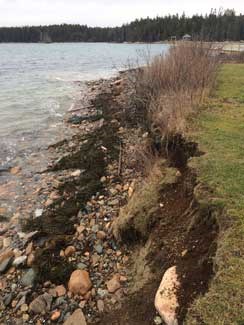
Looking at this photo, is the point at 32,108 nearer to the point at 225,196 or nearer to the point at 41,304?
the point at 41,304

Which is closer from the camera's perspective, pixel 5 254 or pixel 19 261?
pixel 19 261

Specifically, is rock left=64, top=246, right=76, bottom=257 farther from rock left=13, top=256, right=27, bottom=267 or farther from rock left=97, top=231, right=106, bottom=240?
rock left=13, top=256, right=27, bottom=267

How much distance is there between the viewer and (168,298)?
9.19 ft

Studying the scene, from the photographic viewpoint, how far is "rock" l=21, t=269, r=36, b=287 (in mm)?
3742

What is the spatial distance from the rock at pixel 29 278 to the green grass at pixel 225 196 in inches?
78.3

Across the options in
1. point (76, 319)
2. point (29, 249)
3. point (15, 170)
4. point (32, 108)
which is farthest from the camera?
point (32, 108)

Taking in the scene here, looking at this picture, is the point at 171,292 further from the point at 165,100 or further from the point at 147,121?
the point at 147,121

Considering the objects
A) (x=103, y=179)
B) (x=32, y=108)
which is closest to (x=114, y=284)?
(x=103, y=179)

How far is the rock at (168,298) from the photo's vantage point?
8.83ft

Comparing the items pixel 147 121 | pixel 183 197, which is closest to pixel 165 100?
pixel 147 121

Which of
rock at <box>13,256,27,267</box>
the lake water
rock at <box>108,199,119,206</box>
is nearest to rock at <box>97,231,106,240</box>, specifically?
rock at <box>108,199,119,206</box>

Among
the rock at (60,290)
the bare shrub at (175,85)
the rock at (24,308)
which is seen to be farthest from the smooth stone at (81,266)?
the bare shrub at (175,85)

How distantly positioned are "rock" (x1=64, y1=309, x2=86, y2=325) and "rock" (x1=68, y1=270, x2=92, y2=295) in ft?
0.90

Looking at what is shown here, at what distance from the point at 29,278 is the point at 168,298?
177cm
